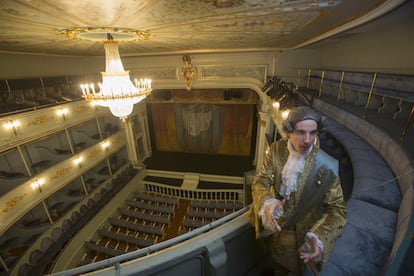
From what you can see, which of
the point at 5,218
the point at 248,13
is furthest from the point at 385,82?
the point at 5,218

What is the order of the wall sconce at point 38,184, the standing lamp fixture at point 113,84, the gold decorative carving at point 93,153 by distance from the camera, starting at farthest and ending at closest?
1. the gold decorative carving at point 93,153
2. the wall sconce at point 38,184
3. the standing lamp fixture at point 113,84

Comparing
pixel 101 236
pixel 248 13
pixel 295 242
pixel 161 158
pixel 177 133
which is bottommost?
pixel 101 236

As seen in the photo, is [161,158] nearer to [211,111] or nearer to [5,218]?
[211,111]

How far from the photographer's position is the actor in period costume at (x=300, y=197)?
109 cm

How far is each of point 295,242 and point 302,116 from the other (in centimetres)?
93

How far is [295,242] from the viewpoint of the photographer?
51.7 inches

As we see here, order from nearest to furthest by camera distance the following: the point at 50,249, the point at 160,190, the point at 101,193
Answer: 1. the point at 50,249
2. the point at 101,193
3. the point at 160,190

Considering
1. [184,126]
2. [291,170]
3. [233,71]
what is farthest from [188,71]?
[291,170]

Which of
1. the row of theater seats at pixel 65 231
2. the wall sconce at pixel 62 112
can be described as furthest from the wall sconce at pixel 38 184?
the wall sconce at pixel 62 112

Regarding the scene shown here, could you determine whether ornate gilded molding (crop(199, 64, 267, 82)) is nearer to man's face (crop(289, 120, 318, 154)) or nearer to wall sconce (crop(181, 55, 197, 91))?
wall sconce (crop(181, 55, 197, 91))

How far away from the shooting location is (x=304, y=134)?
3.72 ft

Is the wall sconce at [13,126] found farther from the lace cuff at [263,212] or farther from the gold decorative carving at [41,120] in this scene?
the lace cuff at [263,212]

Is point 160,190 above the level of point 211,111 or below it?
below

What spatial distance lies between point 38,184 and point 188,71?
6.24 m
